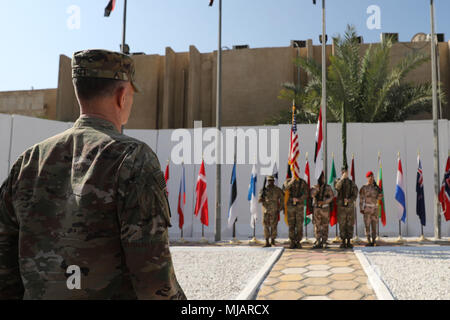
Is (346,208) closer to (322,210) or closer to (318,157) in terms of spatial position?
(322,210)

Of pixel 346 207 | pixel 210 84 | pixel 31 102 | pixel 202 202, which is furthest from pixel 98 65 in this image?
pixel 31 102

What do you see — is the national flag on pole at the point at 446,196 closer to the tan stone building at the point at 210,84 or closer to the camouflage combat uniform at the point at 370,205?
the camouflage combat uniform at the point at 370,205

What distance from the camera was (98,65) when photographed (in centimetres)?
124

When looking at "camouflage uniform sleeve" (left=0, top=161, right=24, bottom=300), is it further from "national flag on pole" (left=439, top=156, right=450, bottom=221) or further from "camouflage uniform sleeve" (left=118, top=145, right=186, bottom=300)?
"national flag on pole" (left=439, top=156, right=450, bottom=221)

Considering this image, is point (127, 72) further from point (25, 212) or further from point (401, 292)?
point (401, 292)

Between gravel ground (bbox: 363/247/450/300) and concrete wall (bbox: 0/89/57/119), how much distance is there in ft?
64.0

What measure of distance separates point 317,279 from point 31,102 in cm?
2136

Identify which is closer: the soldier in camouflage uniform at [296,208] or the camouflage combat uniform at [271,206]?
the soldier in camouflage uniform at [296,208]

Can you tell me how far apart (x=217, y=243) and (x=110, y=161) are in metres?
9.26

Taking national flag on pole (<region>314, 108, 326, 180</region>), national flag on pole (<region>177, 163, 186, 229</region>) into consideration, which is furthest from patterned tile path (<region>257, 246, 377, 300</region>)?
national flag on pole (<region>177, 163, 186, 229</region>)

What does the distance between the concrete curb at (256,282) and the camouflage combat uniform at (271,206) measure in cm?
172

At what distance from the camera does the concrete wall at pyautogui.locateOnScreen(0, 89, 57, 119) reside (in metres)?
21.6

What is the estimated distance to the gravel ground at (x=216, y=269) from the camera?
4.76 m

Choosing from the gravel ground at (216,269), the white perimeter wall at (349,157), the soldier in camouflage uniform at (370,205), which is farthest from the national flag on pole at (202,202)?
the soldier in camouflage uniform at (370,205)
